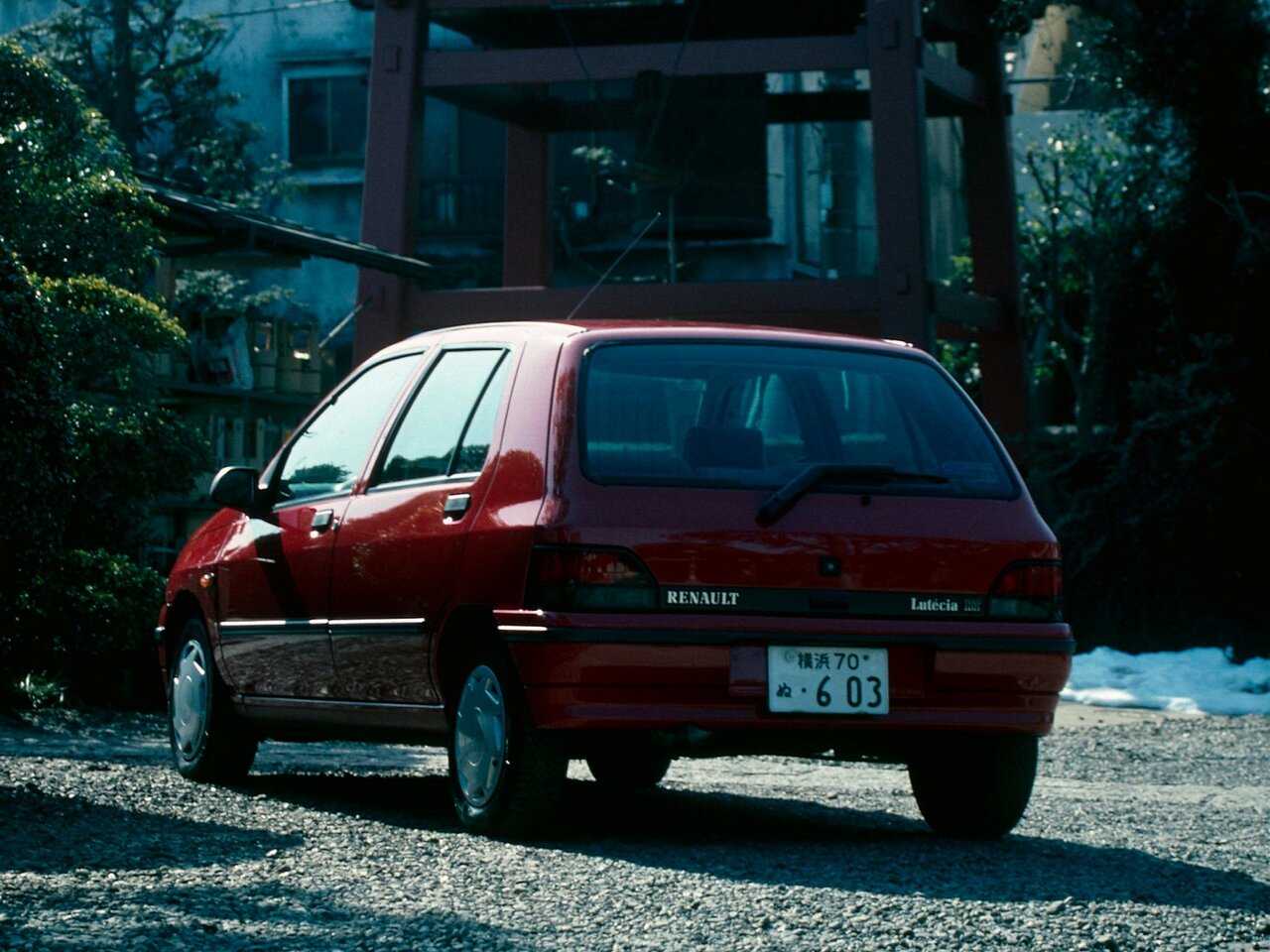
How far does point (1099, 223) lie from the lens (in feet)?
68.0

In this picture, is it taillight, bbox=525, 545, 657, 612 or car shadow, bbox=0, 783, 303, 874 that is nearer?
car shadow, bbox=0, 783, 303, 874

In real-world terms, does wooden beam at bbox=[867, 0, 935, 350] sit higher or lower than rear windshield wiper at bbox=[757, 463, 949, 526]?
higher

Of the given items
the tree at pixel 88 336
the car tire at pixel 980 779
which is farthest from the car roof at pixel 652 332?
the tree at pixel 88 336

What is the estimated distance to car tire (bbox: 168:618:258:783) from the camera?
840 centimetres

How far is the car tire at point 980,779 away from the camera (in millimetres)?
7070

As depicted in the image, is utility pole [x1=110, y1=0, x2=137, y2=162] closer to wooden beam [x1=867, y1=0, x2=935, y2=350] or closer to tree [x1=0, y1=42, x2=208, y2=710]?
wooden beam [x1=867, y1=0, x2=935, y2=350]

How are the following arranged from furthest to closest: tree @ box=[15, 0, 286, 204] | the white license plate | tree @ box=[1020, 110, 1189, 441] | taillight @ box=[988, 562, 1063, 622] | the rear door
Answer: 1. tree @ box=[15, 0, 286, 204]
2. tree @ box=[1020, 110, 1189, 441]
3. the rear door
4. taillight @ box=[988, 562, 1063, 622]
5. the white license plate

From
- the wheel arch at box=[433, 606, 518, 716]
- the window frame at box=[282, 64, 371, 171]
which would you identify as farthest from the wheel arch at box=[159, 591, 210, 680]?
the window frame at box=[282, 64, 371, 171]

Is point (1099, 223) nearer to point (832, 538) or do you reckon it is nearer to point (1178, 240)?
point (1178, 240)

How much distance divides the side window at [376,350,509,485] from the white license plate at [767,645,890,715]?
111 cm

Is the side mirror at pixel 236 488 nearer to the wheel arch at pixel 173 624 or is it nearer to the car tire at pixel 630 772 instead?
the wheel arch at pixel 173 624

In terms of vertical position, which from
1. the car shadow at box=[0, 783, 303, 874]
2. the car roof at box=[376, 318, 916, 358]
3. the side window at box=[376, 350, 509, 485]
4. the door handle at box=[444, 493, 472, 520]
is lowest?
the car shadow at box=[0, 783, 303, 874]

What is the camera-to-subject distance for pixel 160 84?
26266mm

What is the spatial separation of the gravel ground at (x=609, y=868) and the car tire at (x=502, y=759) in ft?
0.34
